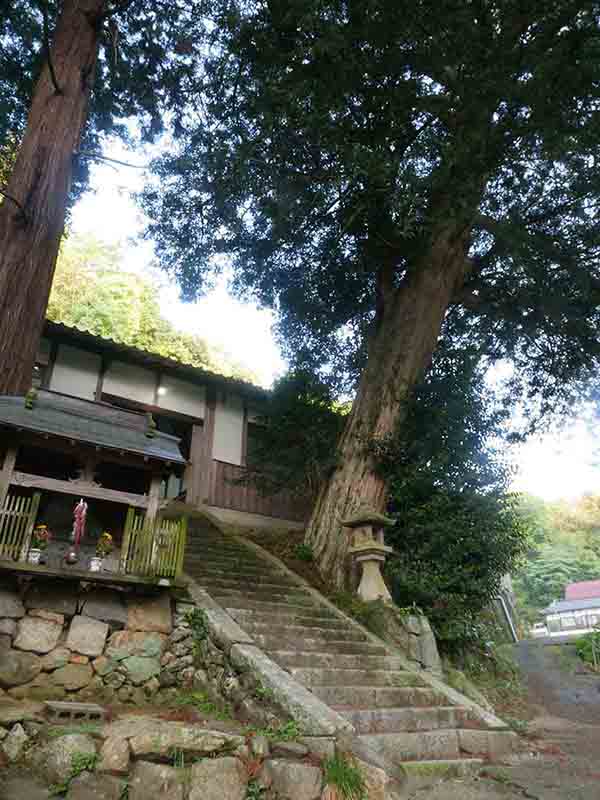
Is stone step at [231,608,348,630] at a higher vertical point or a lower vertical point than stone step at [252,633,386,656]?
higher

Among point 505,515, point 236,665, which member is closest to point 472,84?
point 505,515

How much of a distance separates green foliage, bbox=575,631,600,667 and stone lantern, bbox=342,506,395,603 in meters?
6.94

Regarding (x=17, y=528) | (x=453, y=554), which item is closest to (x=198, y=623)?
(x=17, y=528)

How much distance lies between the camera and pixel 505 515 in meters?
9.40

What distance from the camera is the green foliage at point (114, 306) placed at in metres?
24.8

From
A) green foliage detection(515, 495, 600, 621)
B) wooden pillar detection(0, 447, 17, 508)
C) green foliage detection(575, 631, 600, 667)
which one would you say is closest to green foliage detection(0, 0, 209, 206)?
wooden pillar detection(0, 447, 17, 508)

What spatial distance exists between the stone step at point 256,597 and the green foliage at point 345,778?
3.13 m

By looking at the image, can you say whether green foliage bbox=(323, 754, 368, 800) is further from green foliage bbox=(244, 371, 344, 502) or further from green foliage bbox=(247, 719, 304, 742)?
green foliage bbox=(244, 371, 344, 502)

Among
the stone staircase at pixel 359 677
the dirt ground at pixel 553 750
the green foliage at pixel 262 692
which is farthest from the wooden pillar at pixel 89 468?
the dirt ground at pixel 553 750

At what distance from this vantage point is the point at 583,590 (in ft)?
112

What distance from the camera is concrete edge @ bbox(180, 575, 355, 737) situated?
4473 mm

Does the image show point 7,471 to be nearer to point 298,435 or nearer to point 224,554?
point 224,554

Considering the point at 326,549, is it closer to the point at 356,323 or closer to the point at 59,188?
the point at 356,323

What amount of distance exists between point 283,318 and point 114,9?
6821mm
